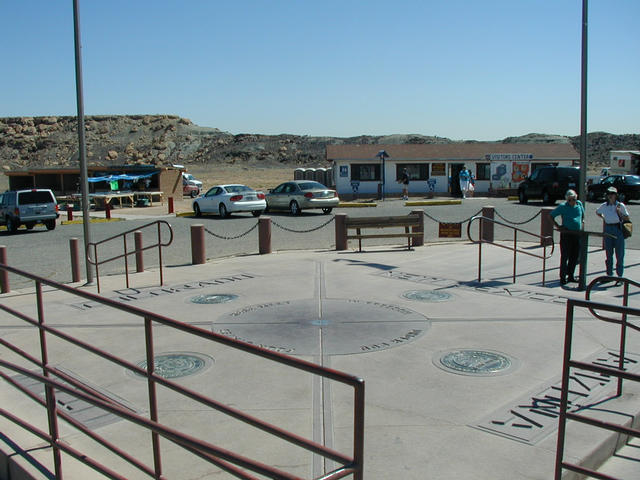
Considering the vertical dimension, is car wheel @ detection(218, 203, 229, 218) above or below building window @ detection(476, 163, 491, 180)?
below

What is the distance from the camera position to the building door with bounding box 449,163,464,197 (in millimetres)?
39219

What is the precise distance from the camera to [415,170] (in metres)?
39.8

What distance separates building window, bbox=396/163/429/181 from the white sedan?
13737mm

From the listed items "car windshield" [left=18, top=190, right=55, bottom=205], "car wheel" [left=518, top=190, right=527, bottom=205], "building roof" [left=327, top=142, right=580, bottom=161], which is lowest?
"car wheel" [left=518, top=190, right=527, bottom=205]

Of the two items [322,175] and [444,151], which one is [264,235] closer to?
[444,151]

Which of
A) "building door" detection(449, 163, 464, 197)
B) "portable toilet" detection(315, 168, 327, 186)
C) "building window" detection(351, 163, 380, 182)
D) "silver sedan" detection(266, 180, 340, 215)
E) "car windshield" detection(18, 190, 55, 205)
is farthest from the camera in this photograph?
"portable toilet" detection(315, 168, 327, 186)

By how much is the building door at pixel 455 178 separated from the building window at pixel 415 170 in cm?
167

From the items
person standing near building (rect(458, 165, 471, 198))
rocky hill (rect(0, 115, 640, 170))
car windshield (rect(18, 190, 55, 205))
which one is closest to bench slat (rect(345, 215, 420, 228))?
car windshield (rect(18, 190, 55, 205))

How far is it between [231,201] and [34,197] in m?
7.98

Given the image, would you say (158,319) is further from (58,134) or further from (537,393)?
(58,134)

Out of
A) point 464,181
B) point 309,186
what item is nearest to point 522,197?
point 464,181

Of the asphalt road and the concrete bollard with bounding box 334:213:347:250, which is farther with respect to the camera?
the concrete bollard with bounding box 334:213:347:250

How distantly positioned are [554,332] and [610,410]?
2566mm

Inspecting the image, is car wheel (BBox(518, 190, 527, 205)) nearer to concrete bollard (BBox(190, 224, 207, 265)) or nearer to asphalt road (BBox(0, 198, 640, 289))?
asphalt road (BBox(0, 198, 640, 289))
